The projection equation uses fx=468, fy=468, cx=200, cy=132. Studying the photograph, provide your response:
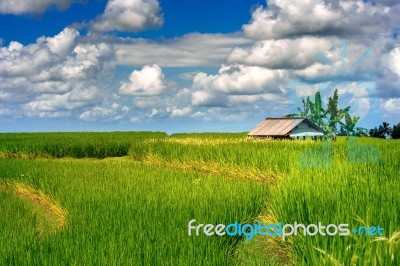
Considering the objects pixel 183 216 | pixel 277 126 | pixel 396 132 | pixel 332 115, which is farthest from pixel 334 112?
pixel 396 132

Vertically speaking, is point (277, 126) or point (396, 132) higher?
point (277, 126)

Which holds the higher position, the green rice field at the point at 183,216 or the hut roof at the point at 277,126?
the hut roof at the point at 277,126

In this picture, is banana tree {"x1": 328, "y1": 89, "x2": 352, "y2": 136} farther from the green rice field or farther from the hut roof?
the hut roof

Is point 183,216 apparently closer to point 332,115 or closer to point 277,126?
point 332,115

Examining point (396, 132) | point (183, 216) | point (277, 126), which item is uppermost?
point (277, 126)

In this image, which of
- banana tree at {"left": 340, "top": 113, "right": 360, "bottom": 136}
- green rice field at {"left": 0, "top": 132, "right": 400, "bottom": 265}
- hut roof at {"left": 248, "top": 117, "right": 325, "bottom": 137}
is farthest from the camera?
hut roof at {"left": 248, "top": 117, "right": 325, "bottom": 137}

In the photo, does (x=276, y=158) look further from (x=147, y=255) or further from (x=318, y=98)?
(x=147, y=255)

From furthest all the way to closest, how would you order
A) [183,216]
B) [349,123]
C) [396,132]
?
[396,132]
[349,123]
[183,216]

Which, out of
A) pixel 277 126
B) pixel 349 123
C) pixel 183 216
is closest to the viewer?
pixel 183 216

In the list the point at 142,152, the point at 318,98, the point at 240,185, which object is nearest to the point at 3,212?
the point at 240,185

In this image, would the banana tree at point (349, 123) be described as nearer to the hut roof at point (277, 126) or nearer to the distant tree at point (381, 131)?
the hut roof at point (277, 126)

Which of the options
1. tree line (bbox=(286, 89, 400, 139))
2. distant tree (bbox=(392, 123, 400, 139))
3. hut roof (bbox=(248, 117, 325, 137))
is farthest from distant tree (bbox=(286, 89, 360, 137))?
distant tree (bbox=(392, 123, 400, 139))

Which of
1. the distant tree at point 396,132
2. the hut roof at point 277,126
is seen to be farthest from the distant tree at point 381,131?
the hut roof at point 277,126

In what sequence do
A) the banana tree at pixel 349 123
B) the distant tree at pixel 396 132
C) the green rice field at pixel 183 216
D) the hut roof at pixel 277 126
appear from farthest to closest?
the distant tree at pixel 396 132 < the hut roof at pixel 277 126 < the banana tree at pixel 349 123 < the green rice field at pixel 183 216
